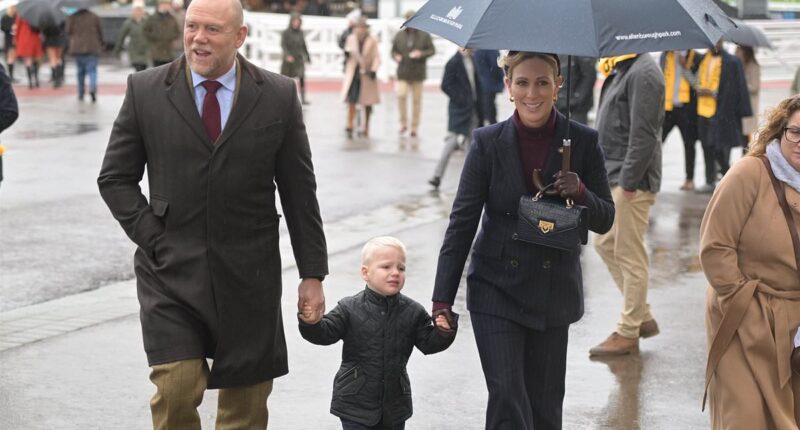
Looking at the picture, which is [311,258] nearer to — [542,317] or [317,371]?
[542,317]

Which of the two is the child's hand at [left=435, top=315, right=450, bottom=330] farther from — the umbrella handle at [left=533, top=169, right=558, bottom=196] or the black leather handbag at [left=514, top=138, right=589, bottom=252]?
the umbrella handle at [left=533, top=169, right=558, bottom=196]

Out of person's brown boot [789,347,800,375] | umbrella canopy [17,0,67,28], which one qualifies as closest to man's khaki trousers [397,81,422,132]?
umbrella canopy [17,0,67,28]

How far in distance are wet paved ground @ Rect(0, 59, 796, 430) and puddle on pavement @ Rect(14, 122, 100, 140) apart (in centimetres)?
202

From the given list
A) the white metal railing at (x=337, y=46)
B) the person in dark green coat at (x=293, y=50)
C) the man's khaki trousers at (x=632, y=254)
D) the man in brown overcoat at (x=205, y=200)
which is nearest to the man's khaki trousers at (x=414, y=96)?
the person in dark green coat at (x=293, y=50)

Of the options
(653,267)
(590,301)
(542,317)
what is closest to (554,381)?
(542,317)

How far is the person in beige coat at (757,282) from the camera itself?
211 inches

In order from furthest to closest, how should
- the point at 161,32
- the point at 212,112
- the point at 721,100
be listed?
1. the point at 161,32
2. the point at 721,100
3. the point at 212,112

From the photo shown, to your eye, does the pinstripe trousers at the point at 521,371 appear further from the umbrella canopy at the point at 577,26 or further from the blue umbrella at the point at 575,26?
the umbrella canopy at the point at 577,26

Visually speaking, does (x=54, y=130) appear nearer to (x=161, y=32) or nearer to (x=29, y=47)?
(x=161, y=32)

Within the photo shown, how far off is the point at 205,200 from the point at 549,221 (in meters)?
1.29

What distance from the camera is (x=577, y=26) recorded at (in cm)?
517

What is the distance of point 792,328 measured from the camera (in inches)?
213

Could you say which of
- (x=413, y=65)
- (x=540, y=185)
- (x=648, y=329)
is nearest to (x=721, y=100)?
(x=413, y=65)

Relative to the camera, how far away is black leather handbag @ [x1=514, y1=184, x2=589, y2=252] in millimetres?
5188
